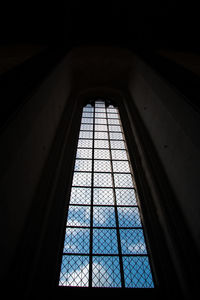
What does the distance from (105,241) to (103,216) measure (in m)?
0.44

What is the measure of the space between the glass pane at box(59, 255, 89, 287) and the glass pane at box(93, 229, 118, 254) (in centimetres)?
23

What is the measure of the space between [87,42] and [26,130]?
6.39 meters

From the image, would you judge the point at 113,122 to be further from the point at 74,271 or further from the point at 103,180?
the point at 74,271

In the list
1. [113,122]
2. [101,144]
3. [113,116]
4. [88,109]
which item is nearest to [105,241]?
[101,144]

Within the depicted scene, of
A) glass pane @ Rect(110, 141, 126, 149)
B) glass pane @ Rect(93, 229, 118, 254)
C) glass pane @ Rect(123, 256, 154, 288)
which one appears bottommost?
glass pane @ Rect(123, 256, 154, 288)

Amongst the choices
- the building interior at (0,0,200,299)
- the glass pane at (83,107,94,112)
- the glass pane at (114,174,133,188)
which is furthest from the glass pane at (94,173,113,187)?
the glass pane at (83,107,94,112)

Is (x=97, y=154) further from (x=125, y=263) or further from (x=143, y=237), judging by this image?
(x=125, y=263)

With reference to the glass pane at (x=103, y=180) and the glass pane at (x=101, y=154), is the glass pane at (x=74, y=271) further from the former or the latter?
the glass pane at (x=101, y=154)

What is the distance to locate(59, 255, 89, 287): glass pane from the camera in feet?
8.52

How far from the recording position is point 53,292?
242 centimetres

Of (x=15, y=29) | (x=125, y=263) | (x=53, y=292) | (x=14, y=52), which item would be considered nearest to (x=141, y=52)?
(x=14, y=52)

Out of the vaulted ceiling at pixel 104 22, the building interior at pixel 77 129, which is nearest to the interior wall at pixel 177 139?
the building interior at pixel 77 129

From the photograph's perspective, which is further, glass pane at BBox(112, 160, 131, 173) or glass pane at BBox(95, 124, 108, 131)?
glass pane at BBox(95, 124, 108, 131)

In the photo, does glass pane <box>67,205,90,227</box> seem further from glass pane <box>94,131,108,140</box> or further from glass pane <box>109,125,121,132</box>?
glass pane <box>109,125,121,132</box>
